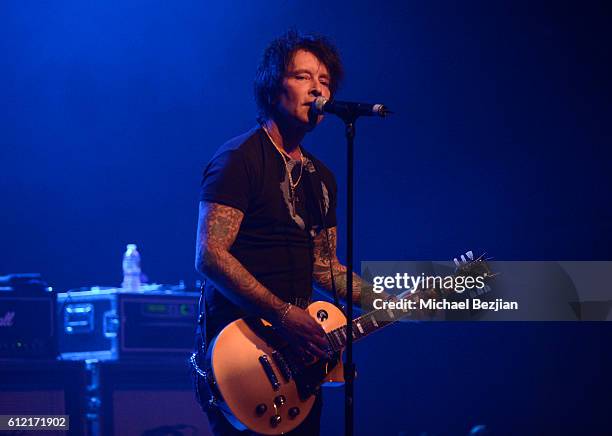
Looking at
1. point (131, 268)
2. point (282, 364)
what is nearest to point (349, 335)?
point (282, 364)

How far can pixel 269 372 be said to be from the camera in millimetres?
2896

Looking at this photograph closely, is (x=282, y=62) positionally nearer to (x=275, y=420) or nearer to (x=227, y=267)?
(x=227, y=267)

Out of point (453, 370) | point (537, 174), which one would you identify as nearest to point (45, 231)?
point (453, 370)

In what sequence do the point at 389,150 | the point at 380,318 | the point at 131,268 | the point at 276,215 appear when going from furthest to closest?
the point at 389,150 < the point at 131,268 < the point at 380,318 < the point at 276,215

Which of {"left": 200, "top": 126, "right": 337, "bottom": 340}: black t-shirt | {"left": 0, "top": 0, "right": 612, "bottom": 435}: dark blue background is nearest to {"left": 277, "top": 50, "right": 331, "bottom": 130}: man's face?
{"left": 200, "top": 126, "right": 337, "bottom": 340}: black t-shirt

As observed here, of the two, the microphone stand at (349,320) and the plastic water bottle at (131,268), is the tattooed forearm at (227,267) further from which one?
the plastic water bottle at (131,268)

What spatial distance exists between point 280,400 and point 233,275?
445 mm

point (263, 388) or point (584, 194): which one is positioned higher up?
point (584, 194)

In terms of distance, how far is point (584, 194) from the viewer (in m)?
5.82

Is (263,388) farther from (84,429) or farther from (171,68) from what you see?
(171,68)

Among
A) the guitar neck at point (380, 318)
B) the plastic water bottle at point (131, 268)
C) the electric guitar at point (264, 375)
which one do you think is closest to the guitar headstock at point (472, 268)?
the guitar neck at point (380, 318)

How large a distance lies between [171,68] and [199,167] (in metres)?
0.78

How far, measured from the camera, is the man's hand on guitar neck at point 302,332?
285 cm

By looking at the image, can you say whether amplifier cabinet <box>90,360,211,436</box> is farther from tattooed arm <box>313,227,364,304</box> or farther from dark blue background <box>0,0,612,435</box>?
tattooed arm <box>313,227,364,304</box>
